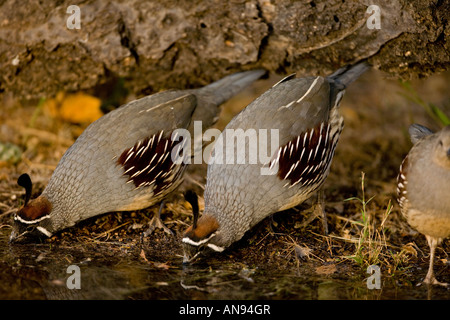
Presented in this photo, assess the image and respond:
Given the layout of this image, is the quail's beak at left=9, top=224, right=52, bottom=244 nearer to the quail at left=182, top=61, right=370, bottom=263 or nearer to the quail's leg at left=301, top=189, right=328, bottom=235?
the quail at left=182, top=61, right=370, bottom=263

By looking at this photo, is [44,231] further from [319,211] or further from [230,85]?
[319,211]

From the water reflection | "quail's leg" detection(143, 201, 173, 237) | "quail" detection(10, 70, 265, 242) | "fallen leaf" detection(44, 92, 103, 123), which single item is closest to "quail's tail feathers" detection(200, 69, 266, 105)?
"quail" detection(10, 70, 265, 242)

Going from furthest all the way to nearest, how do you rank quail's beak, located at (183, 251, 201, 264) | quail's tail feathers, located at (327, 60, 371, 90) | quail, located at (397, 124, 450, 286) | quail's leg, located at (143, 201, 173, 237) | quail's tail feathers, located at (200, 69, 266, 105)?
quail's tail feathers, located at (200, 69, 266, 105) < quail's tail feathers, located at (327, 60, 371, 90) < quail's leg, located at (143, 201, 173, 237) < quail's beak, located at (183, 251, 201, 264) < quail, located at (397, 124, 450, 286)

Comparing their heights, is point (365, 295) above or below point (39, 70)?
below

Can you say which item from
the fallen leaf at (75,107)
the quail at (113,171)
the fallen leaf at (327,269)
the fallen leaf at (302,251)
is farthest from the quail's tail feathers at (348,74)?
the fallen leaf at (75,107)

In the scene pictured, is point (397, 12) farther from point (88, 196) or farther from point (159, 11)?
point (88, 196)

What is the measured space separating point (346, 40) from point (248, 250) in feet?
6.81

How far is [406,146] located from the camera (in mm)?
6352

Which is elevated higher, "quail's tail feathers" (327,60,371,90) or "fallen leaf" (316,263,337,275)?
"quail's tail feathers" (327,60,371,90)

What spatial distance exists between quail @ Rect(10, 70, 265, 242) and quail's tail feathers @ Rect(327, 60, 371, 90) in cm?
136

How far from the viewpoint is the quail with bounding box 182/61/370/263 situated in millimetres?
4066

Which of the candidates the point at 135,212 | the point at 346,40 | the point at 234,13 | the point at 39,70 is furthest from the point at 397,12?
the point at 39,70

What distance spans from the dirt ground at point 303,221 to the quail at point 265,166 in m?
0.29
